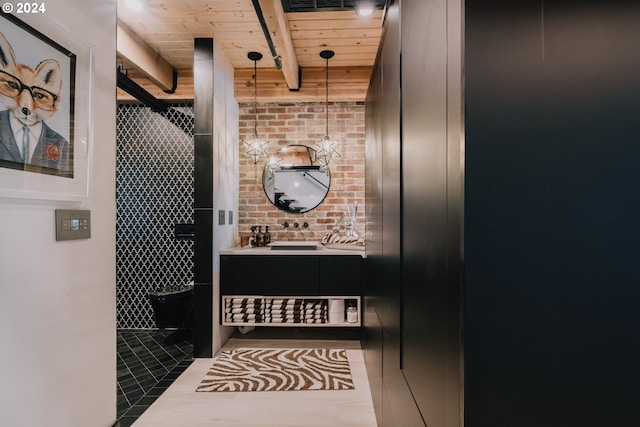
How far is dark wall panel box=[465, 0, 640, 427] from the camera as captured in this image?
2.12 feet

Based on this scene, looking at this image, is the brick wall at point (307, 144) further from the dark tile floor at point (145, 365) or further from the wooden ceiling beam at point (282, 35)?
the dark tile floor at point (145, 365)

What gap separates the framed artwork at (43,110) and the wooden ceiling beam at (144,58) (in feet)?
4.54

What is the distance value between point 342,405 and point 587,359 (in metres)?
2.09

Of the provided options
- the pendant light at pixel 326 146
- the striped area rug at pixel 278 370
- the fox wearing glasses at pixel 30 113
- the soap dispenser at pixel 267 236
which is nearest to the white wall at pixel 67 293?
the fox wearing glasses at pixel 30 113

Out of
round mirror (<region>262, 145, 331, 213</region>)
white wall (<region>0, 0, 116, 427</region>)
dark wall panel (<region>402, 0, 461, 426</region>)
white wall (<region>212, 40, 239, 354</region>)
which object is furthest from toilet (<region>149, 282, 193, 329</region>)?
dark wall panel (<region>402, 0, 461, 426</region>)

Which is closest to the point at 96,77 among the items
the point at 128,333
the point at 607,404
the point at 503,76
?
the point at 503,76

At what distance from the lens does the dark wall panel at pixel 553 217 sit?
65 centimetres

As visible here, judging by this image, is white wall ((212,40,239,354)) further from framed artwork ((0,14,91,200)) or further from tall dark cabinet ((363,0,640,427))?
tall dark cabinet ((363,0,640,427))

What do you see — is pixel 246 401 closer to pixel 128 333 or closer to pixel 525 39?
pixel 128 333

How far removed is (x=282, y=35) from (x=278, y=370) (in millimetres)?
2697

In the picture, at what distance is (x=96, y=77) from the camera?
5.65 feet

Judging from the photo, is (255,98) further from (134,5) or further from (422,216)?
(422,216)

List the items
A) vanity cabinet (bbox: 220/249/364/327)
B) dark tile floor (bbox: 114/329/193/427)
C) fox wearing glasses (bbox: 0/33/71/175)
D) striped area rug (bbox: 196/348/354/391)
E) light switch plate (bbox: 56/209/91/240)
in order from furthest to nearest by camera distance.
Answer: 1. vanity cabinet (bbox: 220/249/364/327)
2. striped area rug (bbox: 196/348/354/391)
3. dark tile floor (bbox: 114/329/193/427)
4. light switch plate (bbox: 56/209/91/240)
5. fox wearing glasses (bbox: 0/33/71/175)

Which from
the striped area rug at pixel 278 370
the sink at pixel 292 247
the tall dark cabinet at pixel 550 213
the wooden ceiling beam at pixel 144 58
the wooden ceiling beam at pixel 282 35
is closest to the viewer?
the tall dark cabinet at pixel 550 213
